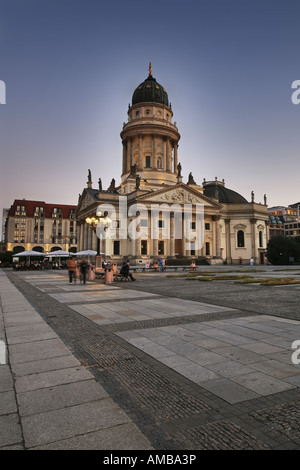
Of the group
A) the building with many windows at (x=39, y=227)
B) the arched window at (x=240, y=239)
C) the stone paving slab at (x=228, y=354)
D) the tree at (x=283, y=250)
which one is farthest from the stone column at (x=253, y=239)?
the stone paving slab at (x=228, y=354)

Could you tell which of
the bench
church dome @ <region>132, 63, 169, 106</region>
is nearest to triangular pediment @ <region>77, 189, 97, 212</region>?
church dome @ <region>132, 63, 169, 106</region>

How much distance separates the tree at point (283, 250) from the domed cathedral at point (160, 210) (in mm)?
6579

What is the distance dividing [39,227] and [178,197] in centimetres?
6814

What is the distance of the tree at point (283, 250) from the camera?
64.1 metres

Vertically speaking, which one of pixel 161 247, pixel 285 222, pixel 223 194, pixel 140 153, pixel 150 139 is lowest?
pixel 161 247

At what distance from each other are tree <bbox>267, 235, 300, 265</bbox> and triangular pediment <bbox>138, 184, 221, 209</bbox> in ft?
46.7

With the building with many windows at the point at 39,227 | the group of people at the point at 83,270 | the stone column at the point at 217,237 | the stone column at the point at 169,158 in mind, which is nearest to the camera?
the group of people at the point at 83,270

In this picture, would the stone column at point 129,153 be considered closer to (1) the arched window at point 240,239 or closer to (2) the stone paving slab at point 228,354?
(1) the arched window at point 240,239

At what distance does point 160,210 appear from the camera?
6166 cm

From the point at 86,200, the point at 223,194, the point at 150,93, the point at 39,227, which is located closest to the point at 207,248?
the point at 223,194

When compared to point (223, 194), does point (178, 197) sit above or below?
below

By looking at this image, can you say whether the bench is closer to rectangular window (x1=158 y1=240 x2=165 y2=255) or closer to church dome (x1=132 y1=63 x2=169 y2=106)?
rectangular window (x1=158 y1=240 x2=165 y2=255)

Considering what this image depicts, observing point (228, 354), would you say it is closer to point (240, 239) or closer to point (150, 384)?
point (150, 384)

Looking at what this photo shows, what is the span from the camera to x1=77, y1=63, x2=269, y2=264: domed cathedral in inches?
2408
